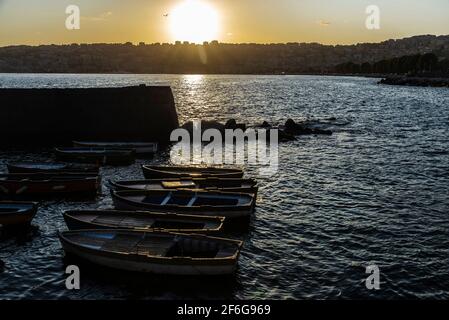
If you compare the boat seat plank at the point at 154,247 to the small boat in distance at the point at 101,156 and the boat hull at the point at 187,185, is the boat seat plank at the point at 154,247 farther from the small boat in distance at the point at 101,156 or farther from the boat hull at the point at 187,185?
the small boat in distance at the point at 101,156

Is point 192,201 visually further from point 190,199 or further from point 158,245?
point 158,245

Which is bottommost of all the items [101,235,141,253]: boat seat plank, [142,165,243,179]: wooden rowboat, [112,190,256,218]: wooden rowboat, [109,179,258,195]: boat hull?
[101,235,141,253]: boat seat plank

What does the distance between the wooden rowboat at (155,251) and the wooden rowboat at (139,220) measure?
154cm

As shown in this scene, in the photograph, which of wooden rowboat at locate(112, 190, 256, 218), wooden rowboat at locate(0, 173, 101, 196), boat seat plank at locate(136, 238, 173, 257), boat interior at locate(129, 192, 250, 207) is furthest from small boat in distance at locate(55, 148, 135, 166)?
boat seat plank at locate(136, 238, 173, 257)

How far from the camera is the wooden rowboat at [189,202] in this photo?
2525 cm

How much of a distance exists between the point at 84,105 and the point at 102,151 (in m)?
11.0

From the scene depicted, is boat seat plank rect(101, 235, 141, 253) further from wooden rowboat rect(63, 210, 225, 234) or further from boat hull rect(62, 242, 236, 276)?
wooden rowboat rect(63, 210, 225, 234)

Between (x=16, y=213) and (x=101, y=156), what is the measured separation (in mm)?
17270

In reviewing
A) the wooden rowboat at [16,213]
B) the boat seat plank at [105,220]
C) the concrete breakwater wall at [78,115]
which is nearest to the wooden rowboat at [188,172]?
the boat seat plank at [105,220]

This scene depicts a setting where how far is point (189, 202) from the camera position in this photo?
26.6 meters

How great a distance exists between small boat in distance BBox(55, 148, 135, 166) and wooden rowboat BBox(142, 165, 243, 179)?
7.36 m

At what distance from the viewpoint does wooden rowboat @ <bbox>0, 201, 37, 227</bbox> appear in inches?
950

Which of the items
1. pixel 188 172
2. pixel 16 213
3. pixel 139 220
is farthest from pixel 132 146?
pixel 139 220
